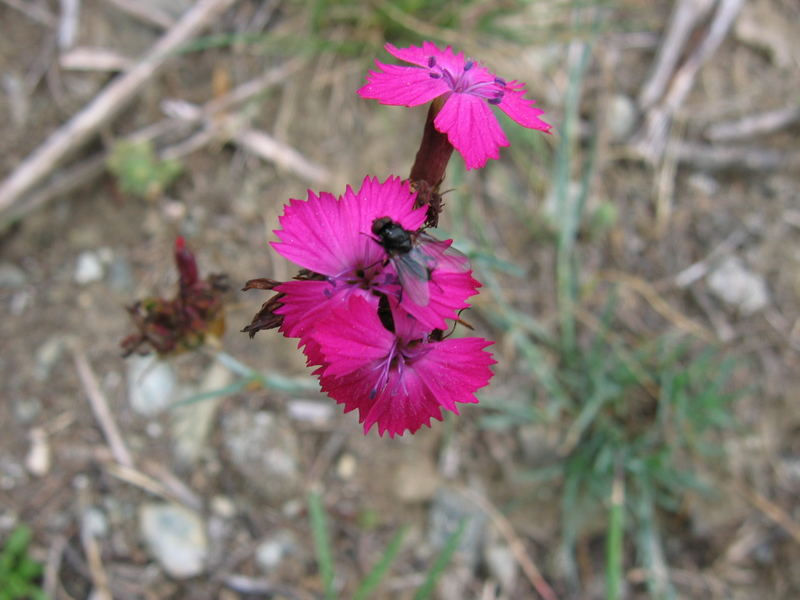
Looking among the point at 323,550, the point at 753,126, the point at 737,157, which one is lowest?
the point at 323,550

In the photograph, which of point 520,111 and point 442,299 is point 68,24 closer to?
point 520,111

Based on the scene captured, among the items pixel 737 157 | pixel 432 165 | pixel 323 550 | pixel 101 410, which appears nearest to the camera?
pixel 432 165

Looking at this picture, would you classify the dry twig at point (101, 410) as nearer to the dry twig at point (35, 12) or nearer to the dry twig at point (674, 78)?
the dry twig at point (35, 12)

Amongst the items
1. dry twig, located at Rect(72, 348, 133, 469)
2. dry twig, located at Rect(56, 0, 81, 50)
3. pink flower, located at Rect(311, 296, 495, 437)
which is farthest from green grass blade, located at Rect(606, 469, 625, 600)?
dry twig, located at Rect(56, 0, 81, 50)

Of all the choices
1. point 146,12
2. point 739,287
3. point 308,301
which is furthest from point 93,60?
point 739,287

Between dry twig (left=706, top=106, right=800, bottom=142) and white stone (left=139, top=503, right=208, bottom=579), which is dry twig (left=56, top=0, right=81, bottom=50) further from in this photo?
dry twig (left=706, top=106, right=800, bottom=142)

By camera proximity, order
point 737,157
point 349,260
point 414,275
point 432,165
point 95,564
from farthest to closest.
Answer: point 737,157
point 95,564
point 432,165
point 349,260
point 414,275

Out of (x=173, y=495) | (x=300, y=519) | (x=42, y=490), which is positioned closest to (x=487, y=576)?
(x=300, y=519)
